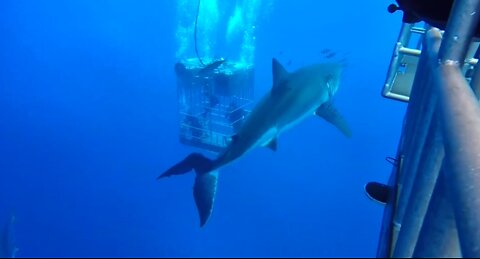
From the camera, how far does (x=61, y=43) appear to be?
1373 inches

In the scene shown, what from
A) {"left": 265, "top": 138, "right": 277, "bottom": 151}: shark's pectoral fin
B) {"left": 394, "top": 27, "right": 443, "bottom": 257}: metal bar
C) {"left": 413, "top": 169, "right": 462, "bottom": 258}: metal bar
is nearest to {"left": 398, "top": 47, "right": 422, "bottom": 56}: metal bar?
{"left": 394, "top": 27, "right": 443, "bottom": 257}: metal bar

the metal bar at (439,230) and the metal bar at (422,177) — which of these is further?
the metal bar at (422,177)

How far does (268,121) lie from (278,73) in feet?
1.54

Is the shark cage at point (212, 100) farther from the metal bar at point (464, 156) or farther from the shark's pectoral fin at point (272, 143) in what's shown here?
the metal bar at point (464, 156)

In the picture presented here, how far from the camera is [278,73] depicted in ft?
13.4

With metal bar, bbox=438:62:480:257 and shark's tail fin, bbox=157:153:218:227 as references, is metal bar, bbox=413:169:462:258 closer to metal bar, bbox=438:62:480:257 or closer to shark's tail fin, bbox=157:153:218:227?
metal bar, bbox=438:62:480:257

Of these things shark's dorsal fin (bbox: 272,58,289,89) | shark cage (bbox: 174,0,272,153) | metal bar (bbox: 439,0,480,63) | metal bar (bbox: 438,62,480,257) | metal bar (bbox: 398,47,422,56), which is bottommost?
shark cage (bbox: 174,0,272,153)

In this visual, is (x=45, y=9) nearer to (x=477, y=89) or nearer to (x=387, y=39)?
(x=387, y=39)

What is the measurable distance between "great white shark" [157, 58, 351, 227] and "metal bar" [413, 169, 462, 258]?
3.00 m

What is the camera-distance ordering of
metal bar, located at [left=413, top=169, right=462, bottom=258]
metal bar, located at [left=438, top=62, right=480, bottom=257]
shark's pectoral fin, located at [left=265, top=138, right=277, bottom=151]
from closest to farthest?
metal bar, located at [left=438, top=62, right=480, bottom=257], metal bar, located at [left=413, top=169, right=462, bottom=258], shark's pectoral fin, located at [left=265, top=138, right=277, bottom=151]

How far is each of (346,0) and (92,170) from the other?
30686 mm

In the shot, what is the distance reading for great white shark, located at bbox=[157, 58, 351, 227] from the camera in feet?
12.8

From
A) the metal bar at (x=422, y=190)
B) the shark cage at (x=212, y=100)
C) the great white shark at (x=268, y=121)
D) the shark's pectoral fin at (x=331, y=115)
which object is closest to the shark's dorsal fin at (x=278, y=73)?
the great white shark at (x=268, y=121)

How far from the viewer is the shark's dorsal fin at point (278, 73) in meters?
4.07
